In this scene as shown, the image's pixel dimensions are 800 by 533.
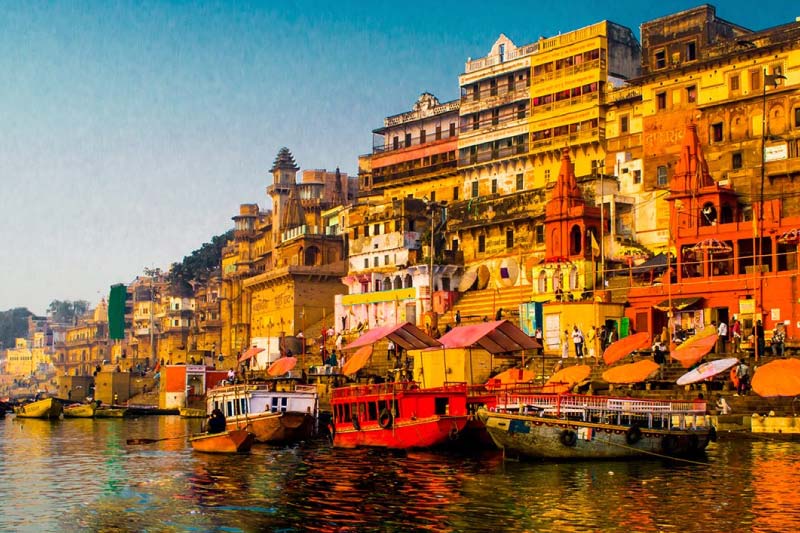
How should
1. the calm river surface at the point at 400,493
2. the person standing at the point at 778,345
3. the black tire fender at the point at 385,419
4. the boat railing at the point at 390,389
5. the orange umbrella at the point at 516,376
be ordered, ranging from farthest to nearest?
the orange umbrella at the point at 516,376 < the person standing at the point at 778,345 < the black tire fender at the point at 385,419 < the boat railing at the point at 390,389 < the calm river surface at the point at 400,493

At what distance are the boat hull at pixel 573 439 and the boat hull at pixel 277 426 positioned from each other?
9.63 m

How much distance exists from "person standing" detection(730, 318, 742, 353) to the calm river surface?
6.72 meters

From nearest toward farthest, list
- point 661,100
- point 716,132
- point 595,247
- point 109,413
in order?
point 595,247 < point 716,132 < point 661,100 < point 109,413

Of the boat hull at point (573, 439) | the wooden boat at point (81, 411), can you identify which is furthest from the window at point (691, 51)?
the wooden boat at point (81, 411)

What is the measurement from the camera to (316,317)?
74.4 m

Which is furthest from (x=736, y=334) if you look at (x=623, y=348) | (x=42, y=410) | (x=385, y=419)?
(x=42, y=410)

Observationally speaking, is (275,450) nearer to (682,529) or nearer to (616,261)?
(682,529)

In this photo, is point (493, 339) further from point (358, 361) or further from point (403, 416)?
point (403, 416)

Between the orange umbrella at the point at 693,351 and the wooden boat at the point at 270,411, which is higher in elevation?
the orange umbrella at the point at 693,351

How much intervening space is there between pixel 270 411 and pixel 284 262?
43613 mm

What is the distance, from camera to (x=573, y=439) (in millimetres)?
26969

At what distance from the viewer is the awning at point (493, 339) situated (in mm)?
35406

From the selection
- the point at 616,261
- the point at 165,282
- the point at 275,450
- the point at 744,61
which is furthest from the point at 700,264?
the point at 165,282

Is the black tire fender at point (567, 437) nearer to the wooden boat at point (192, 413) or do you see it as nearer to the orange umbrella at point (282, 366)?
the orange umbrella at point (282, 366)
